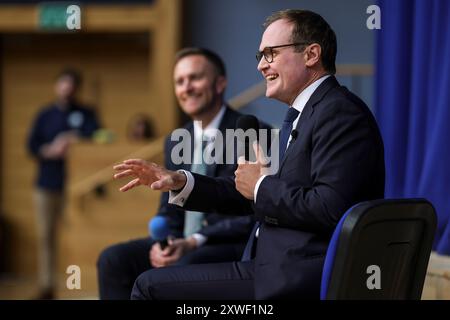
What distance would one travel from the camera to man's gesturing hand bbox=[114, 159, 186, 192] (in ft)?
6.77

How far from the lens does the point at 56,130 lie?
5.90 metres

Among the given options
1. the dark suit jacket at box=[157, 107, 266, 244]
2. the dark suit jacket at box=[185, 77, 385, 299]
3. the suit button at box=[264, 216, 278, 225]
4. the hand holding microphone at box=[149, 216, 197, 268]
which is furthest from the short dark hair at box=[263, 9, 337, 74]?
the hand holding microphone at box=[149, 216, 197, 268]

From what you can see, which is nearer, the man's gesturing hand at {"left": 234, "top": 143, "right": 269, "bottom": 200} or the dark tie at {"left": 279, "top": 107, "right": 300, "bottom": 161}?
the man's gesturing hand at {"left": 234, "top": 143, "right": 269, "bottom": 200}

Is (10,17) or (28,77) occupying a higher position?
(10,17)

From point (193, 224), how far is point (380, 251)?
1181 mm

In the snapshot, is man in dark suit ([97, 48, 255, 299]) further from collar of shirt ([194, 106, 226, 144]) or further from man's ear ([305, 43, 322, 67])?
man's ear ([305, 43, 322, 67])

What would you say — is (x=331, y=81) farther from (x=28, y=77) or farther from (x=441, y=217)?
(x=28, y=77)

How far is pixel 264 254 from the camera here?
1.93 metres

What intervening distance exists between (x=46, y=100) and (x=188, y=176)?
5201 millimetres

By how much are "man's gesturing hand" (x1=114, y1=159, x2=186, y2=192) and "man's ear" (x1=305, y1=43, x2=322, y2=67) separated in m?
0.50

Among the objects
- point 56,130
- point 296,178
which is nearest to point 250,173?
point 296,178

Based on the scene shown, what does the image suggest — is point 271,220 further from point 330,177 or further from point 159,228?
point 159,228

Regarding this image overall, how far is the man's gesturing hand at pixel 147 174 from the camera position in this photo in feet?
6.77

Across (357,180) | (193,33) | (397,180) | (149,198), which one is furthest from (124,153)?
(357,180)
